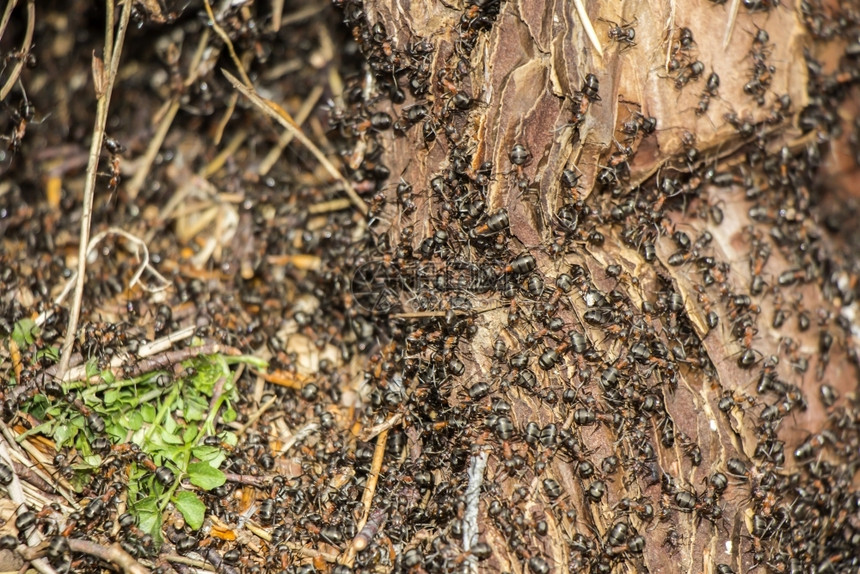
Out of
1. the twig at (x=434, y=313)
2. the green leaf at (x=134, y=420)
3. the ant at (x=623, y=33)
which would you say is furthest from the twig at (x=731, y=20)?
the green leaf at (x=134, y=420)

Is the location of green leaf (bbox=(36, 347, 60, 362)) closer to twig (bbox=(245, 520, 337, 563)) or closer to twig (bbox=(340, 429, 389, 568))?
twig (bbox=(245, 520, 337, 563))

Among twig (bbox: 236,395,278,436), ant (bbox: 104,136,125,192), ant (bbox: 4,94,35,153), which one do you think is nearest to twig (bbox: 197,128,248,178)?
ant (bbox: 104,136,125,192)

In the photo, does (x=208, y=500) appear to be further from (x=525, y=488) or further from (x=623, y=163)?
(x=623, y=163)

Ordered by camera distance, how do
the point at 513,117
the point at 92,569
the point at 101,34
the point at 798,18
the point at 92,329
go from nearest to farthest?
the point at 92,569 < the point at 513,117 < the point at 92,329 < the point at 798,18 < the point at 101,34

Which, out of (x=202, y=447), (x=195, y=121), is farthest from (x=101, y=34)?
(x=202, y=447)

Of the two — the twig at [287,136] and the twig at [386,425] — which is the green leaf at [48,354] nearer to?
the twig at [386,425]
